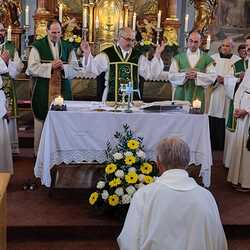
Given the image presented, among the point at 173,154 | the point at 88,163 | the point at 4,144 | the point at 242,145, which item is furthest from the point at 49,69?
the point at 173,154

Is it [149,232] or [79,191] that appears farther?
[79,191]

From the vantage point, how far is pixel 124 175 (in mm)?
4379

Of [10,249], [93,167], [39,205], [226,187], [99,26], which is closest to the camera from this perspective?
[10,249]

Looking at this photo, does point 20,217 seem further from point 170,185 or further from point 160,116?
point 170,185

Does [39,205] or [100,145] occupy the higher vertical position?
[100,145]

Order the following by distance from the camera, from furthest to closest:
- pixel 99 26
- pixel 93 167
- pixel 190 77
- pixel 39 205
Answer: pixel 99 26 < pixel 190 77 < pixel 93 167 < pixel 39 205

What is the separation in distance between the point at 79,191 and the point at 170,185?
8.91 ft

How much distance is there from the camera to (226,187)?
576cm

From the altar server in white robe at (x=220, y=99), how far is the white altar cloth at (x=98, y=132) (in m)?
2.86

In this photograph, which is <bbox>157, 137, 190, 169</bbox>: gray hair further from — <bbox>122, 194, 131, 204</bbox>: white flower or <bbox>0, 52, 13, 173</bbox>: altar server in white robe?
<bbox>0, 52, 13, 173</bbox>: altar server in white robe

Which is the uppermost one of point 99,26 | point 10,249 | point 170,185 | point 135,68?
point 99,26

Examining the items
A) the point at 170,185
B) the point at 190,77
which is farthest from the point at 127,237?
the point at 190,77

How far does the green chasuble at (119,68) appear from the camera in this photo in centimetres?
593

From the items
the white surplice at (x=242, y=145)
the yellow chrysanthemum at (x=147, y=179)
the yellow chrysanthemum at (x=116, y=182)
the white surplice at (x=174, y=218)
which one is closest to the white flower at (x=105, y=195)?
the yellow chrysanthemum at (x=116, y=182)
